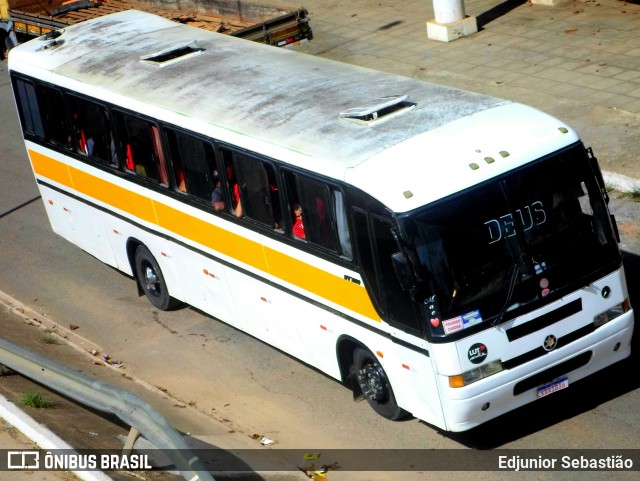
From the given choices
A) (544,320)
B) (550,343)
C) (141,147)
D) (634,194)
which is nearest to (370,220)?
(544,320)

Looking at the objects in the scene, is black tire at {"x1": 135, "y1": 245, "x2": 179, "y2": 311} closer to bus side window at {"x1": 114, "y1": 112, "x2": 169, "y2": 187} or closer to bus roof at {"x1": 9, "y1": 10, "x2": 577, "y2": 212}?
bus side window at {"x1": 114, "y1": 112, "x2": 169, "y2": 187}

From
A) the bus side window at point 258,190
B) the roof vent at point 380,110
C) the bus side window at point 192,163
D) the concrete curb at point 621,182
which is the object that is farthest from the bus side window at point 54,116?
the concrete curb at point 621,182

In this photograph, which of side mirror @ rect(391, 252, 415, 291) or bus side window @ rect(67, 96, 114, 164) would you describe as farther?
bus side window @ rect(67, 96, 114, 164)

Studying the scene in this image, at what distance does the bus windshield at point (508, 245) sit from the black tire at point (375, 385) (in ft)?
4.37

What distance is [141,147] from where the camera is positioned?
→ 13148 millimetres

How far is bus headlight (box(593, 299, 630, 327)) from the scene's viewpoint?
32.3ft

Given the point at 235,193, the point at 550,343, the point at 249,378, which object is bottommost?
the point at 249,378

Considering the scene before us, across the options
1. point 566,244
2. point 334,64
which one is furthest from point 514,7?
point 566,244

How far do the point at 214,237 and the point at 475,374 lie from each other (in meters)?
3.92

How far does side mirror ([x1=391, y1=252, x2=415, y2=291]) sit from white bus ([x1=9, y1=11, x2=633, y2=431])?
0.06 feet

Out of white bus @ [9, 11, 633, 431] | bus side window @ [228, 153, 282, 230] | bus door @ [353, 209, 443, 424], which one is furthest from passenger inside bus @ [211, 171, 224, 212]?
bus door @ [353, 209, 443, 424]

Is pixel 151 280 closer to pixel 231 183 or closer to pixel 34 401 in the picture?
pixel 231 183

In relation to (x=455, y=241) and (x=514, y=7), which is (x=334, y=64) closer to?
(x=455, y=241)

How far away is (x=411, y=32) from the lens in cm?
2297
